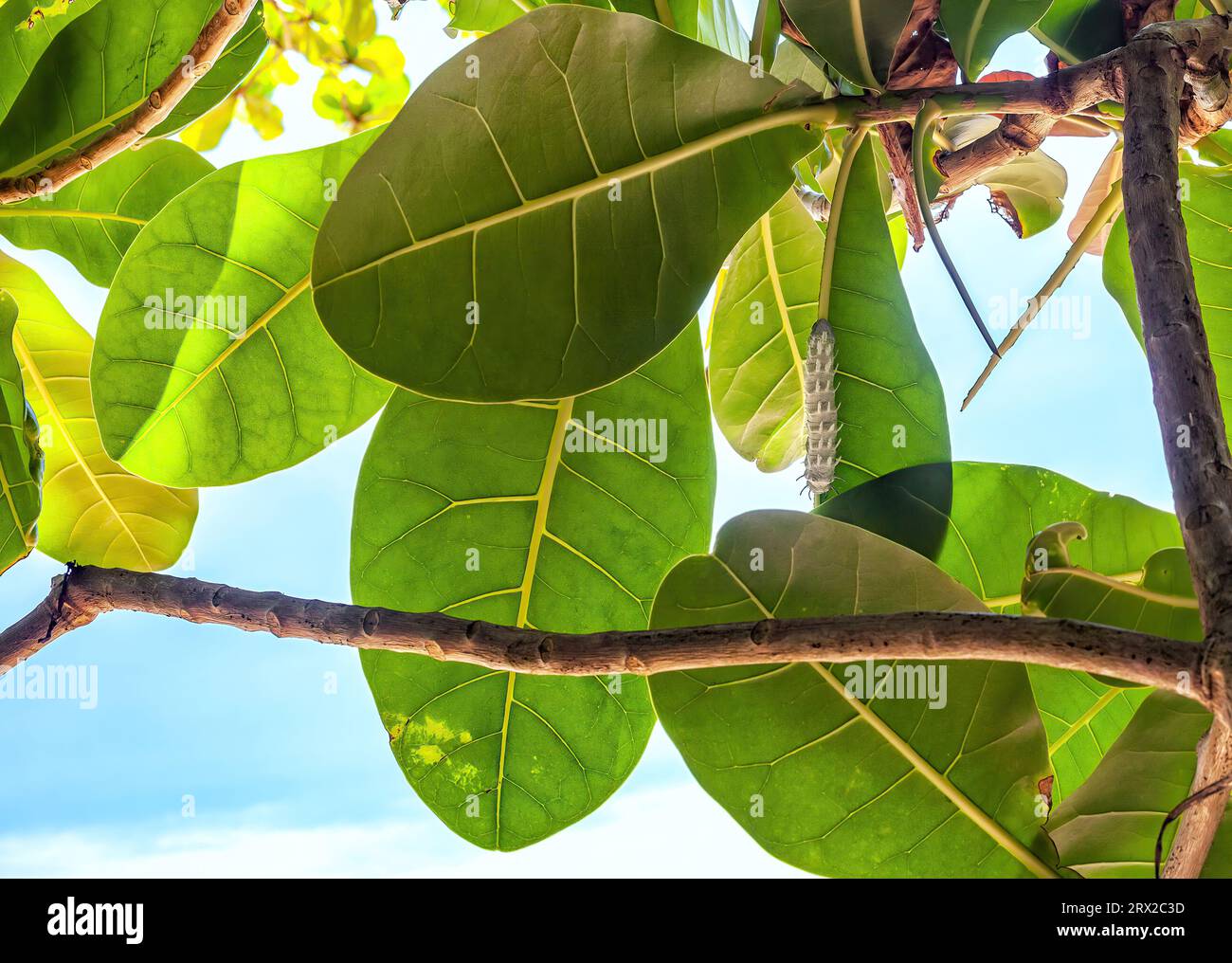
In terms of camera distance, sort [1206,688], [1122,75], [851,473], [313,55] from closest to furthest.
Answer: [1206,688], [1122,75], [851,473], [313,55]

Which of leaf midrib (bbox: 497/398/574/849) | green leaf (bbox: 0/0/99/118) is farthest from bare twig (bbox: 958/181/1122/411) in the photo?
green leaf (bbox: 0/0/99/118)

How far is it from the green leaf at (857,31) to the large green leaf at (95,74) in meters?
0.42

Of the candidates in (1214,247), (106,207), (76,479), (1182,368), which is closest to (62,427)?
(76,479)

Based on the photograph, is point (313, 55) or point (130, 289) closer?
point (130, 289)

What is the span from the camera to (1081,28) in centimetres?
38

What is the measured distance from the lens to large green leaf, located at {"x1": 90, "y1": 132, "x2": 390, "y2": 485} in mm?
554

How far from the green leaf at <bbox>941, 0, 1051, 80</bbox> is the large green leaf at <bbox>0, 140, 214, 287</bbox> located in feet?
1.94

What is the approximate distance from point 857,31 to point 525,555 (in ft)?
1.10

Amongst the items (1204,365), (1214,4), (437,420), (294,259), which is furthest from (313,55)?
(1204,365)

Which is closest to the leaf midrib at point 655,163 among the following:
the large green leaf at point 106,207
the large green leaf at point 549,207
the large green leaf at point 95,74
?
the large green leaf at point 549,207

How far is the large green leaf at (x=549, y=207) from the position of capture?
350 millimetres

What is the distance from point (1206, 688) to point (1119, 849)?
206mm
